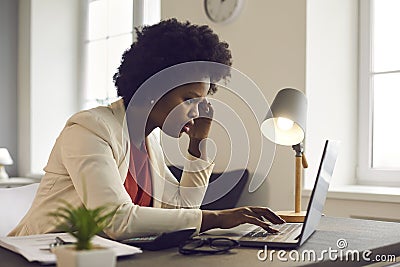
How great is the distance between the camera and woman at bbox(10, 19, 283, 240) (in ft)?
4.25

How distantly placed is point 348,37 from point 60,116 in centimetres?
290

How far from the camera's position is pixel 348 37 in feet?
9.70

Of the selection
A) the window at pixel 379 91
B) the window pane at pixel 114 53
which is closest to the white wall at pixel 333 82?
the window at pixel 379 91

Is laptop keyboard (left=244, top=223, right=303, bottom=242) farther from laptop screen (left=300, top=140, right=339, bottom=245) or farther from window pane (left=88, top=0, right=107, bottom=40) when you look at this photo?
window pane (left=88, top=0, right=107, bottom=40)

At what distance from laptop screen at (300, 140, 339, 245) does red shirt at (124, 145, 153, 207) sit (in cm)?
52

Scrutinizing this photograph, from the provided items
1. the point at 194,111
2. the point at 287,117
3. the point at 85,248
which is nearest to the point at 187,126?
the point at 194,111

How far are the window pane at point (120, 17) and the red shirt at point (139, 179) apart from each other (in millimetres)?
2751

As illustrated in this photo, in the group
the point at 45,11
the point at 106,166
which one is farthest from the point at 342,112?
the point at 45,11

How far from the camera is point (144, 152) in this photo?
1773 millimetres

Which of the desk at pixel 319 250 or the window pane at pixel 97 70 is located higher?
the window pane at pixel 97 70

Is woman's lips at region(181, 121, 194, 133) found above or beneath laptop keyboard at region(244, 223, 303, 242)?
above

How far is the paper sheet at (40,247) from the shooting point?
40.6 inches

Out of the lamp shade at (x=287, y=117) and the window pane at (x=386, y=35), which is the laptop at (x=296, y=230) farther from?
the window pane at (x=386, y=35)

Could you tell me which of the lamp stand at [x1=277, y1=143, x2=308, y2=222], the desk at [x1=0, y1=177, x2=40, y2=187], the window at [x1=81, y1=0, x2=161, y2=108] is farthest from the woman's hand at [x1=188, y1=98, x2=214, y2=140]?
the desk at [x1=0, y1=177, x2=40, y2=187]
